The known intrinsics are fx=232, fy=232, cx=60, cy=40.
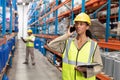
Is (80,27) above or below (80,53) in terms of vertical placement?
above

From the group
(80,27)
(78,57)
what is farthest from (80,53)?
(80,27)

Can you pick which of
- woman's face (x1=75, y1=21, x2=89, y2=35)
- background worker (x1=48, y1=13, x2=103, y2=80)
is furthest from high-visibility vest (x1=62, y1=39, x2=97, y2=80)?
woman's face (x1=75, y1=21, x2=89, y2=35)

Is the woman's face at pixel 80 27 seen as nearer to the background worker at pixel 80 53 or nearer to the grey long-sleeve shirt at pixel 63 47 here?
the background worker at pixel 80 53

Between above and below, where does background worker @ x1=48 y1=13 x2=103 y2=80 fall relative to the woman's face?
below

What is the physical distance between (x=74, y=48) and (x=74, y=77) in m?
0.33

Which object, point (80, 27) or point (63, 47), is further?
point (63, 47)

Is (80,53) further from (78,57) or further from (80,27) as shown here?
(80,27)

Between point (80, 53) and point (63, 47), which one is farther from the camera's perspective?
point (63, 47)

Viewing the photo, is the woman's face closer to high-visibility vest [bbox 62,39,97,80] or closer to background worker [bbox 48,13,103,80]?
background worker [bbox 48,13,103,80]

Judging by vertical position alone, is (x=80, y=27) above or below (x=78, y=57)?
above

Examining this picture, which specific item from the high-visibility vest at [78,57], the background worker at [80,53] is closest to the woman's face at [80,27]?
the background worker at [80,53]

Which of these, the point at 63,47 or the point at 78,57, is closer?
the point at 78,57

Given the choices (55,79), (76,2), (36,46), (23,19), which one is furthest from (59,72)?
(23,19)

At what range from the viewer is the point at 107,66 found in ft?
12.2
